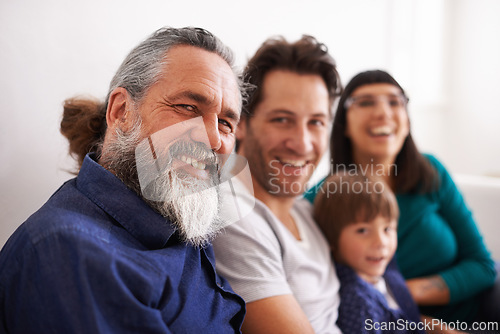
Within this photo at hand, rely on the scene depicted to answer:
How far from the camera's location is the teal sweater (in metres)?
1.09

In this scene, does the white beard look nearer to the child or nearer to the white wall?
the white wall

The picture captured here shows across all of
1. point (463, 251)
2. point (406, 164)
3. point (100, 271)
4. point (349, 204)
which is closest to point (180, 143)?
point (100, 271)

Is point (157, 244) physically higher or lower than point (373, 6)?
lower

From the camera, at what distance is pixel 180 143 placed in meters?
0.55

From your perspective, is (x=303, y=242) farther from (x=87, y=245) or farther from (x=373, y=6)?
(x=373, y=6)

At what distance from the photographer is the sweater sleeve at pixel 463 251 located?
1075 millimetres

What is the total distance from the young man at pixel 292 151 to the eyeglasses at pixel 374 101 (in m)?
0.08

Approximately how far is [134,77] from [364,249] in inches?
24.3

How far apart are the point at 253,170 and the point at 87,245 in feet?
1.60

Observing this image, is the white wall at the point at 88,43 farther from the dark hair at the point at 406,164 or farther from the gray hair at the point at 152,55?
the dark hair at the point at 406,164

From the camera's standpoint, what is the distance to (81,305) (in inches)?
16.0

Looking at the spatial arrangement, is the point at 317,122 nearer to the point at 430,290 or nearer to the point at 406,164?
the point at 406,164

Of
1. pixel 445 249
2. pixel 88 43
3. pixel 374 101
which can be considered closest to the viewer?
pixel 88 43

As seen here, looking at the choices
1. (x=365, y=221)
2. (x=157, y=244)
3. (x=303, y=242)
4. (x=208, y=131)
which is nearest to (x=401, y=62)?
(x=365, y=221)
